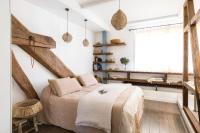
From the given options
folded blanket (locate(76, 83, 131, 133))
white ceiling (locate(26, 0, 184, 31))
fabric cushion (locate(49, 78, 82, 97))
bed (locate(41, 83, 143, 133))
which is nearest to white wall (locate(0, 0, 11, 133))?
folded blanket (locate(76, 83, 131, 133))

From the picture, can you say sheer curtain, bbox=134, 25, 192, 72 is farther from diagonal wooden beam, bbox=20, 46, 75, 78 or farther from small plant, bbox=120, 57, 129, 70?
diagonal wooden beam, bbox=20, 46, 75, 78

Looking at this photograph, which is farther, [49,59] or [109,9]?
[109,9]

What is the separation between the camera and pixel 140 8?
12.1ft

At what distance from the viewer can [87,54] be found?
500 cm

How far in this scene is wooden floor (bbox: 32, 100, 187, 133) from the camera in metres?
2.47

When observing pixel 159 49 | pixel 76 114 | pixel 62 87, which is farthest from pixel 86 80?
pixel 159 49

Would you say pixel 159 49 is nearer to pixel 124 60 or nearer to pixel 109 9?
pixel 124 60

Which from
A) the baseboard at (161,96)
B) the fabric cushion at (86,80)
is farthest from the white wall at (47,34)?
the baseboard at (161,96)

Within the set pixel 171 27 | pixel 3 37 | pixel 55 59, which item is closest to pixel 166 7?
pixel 171 27

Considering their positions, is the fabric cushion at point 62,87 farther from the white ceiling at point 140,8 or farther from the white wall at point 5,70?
the white ceiling at point 140,8

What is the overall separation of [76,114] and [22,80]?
123cm

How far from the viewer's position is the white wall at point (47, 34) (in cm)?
263

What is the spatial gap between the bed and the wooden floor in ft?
0.63

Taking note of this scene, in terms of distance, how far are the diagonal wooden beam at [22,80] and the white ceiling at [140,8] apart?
6.87ft
